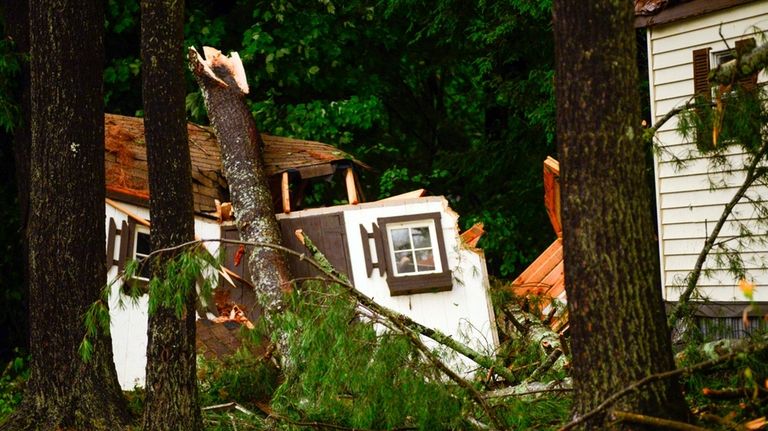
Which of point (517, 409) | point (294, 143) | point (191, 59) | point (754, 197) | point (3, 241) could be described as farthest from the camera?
point (3, 241)

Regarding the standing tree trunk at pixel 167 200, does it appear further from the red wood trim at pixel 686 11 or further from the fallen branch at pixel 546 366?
the red wood trim at pixel 686 11

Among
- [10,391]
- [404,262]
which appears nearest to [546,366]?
[404,262]

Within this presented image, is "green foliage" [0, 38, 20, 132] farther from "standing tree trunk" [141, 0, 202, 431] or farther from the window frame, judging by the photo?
"standing tree trunk" [141, 0, 202, 431]

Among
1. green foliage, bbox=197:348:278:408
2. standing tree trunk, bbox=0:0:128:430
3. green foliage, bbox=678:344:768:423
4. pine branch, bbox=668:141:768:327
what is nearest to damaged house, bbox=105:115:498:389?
green foliage, bbox=197:348:278:408

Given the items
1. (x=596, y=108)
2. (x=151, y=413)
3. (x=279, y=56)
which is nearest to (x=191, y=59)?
(x=279, y=56)

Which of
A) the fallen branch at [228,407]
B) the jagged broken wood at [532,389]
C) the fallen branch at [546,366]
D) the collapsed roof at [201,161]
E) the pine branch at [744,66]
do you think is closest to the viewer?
the pine branch at [744,66]

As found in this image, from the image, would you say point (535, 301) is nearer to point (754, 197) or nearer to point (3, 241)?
point (754, 197)

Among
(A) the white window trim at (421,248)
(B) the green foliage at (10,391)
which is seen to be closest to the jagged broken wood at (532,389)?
(A) the white window trim at (421,248)

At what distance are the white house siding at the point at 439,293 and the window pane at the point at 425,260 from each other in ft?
0.66

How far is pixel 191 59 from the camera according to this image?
12.8m

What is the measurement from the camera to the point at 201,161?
13.1 metres

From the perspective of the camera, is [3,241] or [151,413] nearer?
[151,413]

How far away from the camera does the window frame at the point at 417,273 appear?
11938mm

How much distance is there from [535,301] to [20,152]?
6.93m
